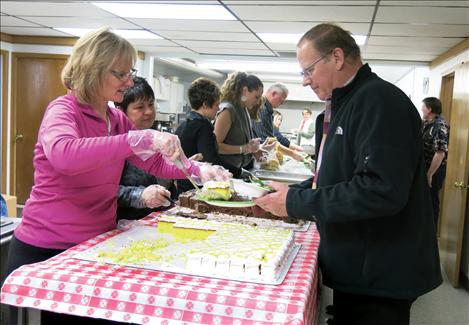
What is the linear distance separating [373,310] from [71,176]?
3.19ft

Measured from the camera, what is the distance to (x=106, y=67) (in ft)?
4.77

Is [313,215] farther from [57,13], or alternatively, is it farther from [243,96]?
[57,13]

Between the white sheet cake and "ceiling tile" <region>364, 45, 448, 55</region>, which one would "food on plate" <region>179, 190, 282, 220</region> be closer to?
the white sheet cake

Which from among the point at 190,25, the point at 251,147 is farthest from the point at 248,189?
the point at 190,25

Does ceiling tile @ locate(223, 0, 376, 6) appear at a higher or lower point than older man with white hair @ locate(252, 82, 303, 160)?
higher

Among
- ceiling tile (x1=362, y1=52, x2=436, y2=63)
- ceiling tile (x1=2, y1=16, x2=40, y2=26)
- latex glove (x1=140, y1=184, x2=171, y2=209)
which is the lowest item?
latex glove (x1=140, y1=184, x2=171, y2=209)

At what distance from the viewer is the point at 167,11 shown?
13.1 ft

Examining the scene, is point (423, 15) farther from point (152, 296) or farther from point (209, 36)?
point (152, 296)

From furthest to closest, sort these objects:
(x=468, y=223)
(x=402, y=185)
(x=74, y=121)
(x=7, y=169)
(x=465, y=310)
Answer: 1. (x=7, y=169)
2. (x=468, y=223)
3. (x=465, y=310)
4. (x=74, y=121)
5. (x=402, y=185)

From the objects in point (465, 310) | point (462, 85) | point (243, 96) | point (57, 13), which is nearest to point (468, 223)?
point (465, 310)

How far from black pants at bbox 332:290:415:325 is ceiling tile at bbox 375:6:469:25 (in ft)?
8.58

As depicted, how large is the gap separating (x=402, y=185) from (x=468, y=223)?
3.11 m

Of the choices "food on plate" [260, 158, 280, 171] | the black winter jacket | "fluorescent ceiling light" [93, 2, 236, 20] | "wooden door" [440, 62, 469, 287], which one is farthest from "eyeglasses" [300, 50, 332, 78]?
"wooden door" [440, 62, 469, 287]

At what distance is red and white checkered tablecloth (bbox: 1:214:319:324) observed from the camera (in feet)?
3.55
